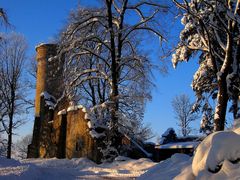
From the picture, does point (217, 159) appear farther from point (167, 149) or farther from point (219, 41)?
point (167, 149)

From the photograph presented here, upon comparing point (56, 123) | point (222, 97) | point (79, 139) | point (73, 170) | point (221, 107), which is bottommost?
point (73, 170)

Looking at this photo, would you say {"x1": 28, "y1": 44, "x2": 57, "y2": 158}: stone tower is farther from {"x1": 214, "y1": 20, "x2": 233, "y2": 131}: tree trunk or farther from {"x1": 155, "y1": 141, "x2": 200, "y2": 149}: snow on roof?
{"x1": 214, "y1": 20, "x2": 233, "y2": 131}: tree trunk

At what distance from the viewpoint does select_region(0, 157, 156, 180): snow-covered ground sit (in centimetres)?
1509

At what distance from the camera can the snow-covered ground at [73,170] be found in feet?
49.5

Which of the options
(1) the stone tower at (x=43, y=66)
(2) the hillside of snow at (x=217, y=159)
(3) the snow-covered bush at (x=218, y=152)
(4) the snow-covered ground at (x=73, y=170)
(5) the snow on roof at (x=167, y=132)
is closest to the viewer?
(2) the hillside of snow at (x=217, y=159)

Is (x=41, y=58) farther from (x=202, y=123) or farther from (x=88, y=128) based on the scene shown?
(x=202, y=123)

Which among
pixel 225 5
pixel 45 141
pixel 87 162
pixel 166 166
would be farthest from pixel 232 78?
pixel 45 141

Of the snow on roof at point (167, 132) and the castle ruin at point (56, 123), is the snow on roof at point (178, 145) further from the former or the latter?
the castle ruin at point (56, 123)

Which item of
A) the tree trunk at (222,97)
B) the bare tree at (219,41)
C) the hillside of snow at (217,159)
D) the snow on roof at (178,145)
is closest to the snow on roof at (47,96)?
the snow on roof at (178,145)

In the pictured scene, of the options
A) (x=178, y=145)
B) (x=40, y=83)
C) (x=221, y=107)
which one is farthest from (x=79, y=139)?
(x=221, y=107)

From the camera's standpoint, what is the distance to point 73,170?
19516 millimetres

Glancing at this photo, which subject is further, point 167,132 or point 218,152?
point 167,132

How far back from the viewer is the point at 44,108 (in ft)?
114

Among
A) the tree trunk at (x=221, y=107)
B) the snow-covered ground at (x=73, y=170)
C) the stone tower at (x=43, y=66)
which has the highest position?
the stone tower at (x=43, y=66)
